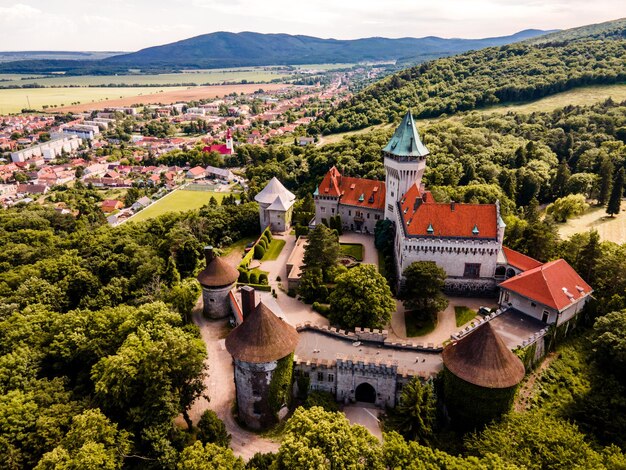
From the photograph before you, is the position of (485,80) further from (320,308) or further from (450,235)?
(320,308)

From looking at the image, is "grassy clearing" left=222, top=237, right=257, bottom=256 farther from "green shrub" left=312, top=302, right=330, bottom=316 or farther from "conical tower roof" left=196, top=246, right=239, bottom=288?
"green shrub" left=312, top=302, right=330, bottom=316

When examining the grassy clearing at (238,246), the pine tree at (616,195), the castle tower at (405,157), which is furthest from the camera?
the pine tree at (616,195)

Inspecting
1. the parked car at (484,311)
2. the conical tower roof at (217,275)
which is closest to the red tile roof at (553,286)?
the parked car at (484,311)

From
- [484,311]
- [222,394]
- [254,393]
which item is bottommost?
[222,394]

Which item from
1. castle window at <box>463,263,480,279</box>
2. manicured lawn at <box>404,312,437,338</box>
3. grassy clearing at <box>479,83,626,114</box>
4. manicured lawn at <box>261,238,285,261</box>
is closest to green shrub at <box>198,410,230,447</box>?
manicured lawn at <box>404,312,437,338</box>

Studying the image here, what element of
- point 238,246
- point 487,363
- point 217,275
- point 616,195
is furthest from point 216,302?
point 616,195

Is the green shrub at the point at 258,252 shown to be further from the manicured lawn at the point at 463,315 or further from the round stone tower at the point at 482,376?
the round stone tower at the point at 482,376
